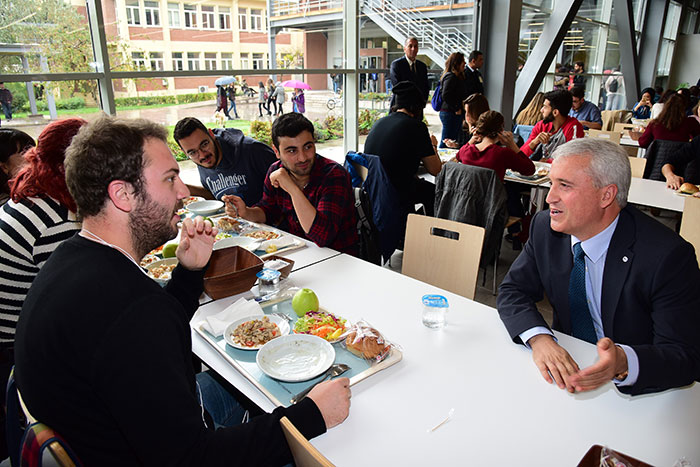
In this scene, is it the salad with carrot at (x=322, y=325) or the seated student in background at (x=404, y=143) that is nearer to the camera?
the salad with carrot at (x=322, y=325)

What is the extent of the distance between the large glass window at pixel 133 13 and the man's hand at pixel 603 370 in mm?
4020

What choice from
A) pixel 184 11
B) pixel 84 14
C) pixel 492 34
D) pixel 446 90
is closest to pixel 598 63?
pixel 492 34

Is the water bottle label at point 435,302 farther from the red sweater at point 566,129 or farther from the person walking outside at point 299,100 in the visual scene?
the person walking outside at point 299,100

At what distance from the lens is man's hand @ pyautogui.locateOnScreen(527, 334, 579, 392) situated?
1192 millimetres

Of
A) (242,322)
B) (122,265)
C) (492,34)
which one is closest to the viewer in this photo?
(122,265)

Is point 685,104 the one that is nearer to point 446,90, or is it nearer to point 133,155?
point 446,90

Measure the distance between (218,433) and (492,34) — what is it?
7.04 meters

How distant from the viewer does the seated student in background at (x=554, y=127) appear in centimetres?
429

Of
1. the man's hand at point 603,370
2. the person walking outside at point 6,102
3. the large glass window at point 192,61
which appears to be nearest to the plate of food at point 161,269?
the man's hand at point 603,370

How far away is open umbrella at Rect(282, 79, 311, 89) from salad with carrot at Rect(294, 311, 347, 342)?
383 centimetres

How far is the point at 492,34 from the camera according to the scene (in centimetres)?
665

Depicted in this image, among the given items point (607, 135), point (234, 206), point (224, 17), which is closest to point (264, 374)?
point (234, 206)

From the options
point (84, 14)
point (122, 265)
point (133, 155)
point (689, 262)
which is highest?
point (84, 14)

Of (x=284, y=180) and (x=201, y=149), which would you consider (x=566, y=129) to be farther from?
(x=201, y=149)
